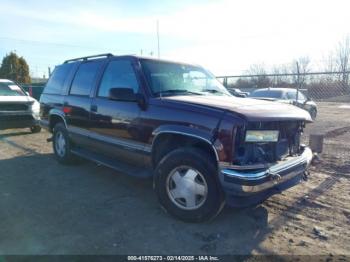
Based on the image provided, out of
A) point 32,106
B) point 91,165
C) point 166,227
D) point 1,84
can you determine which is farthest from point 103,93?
point 1,84

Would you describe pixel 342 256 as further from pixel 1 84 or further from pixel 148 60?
pixel 1 84

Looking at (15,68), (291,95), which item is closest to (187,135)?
(291,95)

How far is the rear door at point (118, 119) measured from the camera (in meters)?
A: 4.22

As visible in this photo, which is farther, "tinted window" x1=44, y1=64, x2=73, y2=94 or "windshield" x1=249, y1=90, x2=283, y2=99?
"windshield" x1=249, y1=90, x2=283, y2=99

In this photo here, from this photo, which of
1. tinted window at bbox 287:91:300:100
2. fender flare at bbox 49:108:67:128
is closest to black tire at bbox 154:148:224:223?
Result: fender flare at bbox 49:108:67:128

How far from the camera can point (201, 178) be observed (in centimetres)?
349

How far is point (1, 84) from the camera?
1080 cm

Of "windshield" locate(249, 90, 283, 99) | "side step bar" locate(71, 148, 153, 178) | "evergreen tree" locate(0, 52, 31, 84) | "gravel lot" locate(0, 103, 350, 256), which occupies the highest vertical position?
"evergreen tree" locate(0, 52, 31, 84)

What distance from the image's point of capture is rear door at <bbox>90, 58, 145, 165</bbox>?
166 inches

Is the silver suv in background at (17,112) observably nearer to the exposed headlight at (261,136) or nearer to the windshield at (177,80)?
the windshield at (177,80)

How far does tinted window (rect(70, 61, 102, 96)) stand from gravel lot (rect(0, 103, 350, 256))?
5.00 feet

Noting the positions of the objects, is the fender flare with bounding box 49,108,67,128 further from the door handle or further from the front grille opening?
the front grille opening

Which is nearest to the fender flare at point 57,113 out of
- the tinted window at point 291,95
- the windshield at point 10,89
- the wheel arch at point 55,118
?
the wheel arch at point 55,118

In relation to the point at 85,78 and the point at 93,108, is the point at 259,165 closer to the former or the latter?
the point at 93,108
